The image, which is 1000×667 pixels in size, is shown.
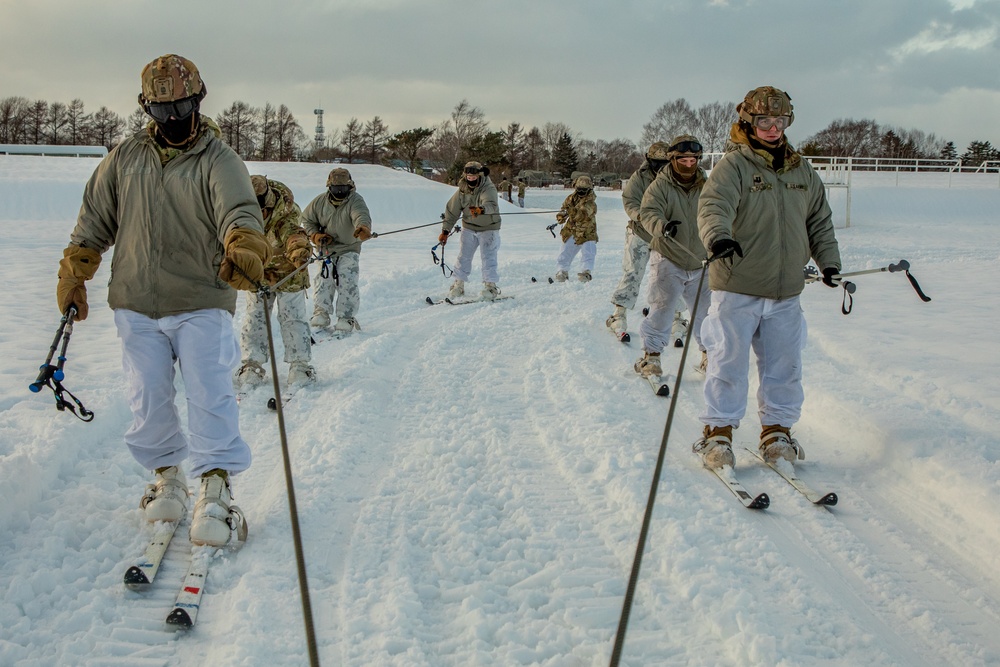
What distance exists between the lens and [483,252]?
1159cm

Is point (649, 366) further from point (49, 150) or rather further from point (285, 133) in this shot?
point (285, 133)

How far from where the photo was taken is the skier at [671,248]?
7203mm

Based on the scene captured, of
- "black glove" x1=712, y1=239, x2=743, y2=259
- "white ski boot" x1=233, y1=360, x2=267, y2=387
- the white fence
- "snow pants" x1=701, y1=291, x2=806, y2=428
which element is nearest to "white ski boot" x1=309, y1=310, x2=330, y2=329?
"white ski boot" x1=233, y1=360, x2=267, y2=387

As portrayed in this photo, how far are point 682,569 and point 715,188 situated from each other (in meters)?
2.32

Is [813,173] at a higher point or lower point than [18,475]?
higher

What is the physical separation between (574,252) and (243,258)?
11.1 metres

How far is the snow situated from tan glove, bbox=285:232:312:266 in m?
1.08

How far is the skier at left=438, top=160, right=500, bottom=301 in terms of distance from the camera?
11.6 meters

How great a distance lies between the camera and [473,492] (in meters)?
4.46

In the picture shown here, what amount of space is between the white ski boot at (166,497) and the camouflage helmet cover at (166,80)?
5.86 ft

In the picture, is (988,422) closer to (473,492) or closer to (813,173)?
(813,173)

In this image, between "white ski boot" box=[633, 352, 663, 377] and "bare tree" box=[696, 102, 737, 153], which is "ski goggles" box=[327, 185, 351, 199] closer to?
"white ski boot" box=[633, 352, 663, 377]

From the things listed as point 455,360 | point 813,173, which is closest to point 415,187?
point 455,360

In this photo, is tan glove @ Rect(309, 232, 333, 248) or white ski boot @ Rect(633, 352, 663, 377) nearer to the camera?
white ski boot @ Rect(633, 352, 663, 377)
